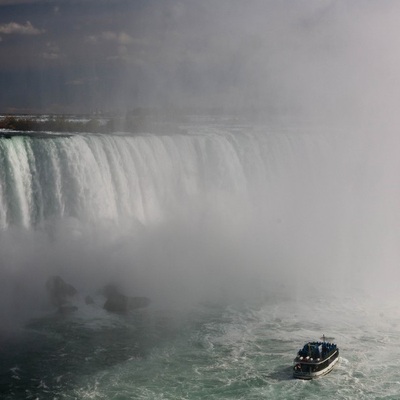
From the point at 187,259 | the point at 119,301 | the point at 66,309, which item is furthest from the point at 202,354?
the point at 187,259

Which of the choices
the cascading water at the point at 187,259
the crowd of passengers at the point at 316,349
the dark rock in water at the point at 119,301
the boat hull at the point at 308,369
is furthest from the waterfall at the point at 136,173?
the boat hull at the point at 308,369

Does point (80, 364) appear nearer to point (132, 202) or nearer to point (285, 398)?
point (285, 398)

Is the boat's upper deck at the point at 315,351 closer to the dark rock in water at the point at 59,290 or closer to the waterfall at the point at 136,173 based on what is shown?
the dark rock in water at the point at 59,290

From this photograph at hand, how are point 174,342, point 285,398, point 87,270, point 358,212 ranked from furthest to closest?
point 358,212
point 87,270
point 174,342
point 285,398

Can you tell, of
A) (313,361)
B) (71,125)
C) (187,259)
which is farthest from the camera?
(71,125)

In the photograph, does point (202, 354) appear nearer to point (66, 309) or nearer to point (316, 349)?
point (316, 349)

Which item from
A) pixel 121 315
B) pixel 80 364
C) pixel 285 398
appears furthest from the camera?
pixel 121 315

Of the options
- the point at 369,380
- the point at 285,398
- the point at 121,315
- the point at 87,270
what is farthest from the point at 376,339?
the point at 87,270
